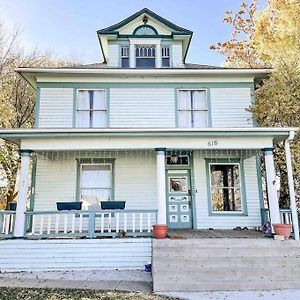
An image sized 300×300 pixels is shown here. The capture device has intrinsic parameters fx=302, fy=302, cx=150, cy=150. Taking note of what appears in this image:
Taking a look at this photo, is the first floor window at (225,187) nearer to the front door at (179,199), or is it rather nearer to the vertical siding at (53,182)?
the front door at (179,199)

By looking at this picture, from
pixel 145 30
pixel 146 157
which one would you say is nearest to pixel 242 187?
pixel 146 157

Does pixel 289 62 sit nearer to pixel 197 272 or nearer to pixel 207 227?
pixel 207 227

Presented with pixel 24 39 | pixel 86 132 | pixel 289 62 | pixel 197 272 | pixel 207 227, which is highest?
pixel 24 39

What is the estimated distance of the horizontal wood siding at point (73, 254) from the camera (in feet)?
26.3

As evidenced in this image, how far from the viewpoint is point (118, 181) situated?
10.5 metres

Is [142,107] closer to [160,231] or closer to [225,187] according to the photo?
[225,187]

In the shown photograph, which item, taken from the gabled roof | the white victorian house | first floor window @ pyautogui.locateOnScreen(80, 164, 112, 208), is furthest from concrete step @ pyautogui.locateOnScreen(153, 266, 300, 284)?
the gabled roof

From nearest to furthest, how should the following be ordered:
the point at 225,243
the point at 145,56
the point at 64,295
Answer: the point at 64,295, the point at 225,243, the point at 145,56

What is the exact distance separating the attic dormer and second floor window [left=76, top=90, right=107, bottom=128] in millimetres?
1719

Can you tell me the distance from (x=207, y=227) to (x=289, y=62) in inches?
252

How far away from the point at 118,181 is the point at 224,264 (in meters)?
4.86

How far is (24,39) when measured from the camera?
1781 centimetres

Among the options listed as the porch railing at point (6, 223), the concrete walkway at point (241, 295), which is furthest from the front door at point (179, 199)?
the porch railing at point (6, 223)

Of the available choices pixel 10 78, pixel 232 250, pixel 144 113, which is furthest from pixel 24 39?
pixel 232 250
